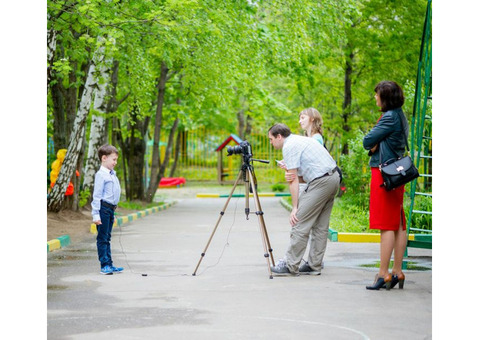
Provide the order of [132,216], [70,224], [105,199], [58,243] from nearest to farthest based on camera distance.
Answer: [105,199]
[58,243]
[70,224]
[132,216]

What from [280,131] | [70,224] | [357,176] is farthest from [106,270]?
[357,176]

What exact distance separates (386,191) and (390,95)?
101cm

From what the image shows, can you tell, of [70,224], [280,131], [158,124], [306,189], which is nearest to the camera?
[306,189]

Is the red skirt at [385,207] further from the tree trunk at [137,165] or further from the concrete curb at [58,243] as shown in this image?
the tree trunk at [137,165]

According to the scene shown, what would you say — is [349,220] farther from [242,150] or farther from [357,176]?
[242,150]

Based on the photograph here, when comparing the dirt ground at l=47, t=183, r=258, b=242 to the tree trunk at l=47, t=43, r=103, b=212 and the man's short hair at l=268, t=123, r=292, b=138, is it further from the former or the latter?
the man's short hair at l=268, t=123, r=292, b=138

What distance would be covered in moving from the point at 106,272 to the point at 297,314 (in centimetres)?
351

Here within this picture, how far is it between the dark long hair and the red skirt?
71cm

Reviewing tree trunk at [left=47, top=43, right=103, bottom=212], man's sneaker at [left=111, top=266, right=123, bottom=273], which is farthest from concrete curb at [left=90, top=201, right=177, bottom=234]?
man's sneaker at [left=111, top=266, right=123, bottom=273]

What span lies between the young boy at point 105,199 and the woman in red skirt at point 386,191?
3218 millimetres

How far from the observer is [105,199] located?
378 inches

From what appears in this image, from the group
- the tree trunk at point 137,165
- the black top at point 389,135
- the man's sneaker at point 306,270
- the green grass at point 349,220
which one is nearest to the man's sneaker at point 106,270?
the man's sneaker at point 306,270

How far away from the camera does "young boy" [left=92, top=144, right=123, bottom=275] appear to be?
9555mm
